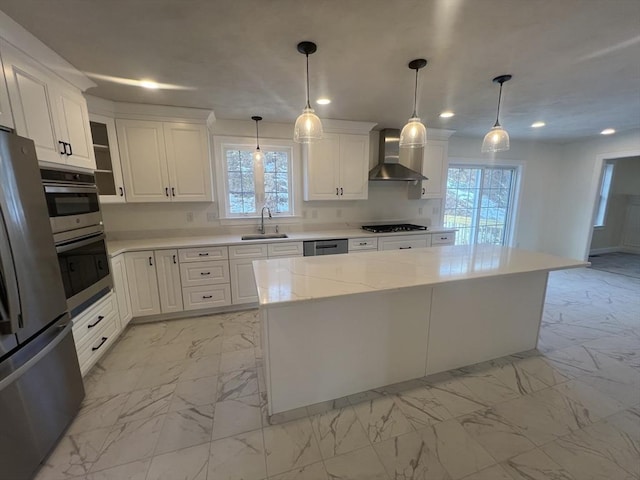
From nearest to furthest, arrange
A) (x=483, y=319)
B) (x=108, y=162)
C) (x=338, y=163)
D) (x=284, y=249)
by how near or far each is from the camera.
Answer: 1. (x=483, y=319)
2. (x=108, y=162)
3. (x=284, y=249)
4. (x=338, y=163)

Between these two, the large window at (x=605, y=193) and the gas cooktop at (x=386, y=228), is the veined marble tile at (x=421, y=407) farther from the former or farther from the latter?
the large window at (x=605, y=193)

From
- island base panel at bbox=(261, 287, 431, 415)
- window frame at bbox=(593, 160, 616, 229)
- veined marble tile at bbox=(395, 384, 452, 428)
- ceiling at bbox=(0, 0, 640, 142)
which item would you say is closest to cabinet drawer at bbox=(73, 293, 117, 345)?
island base panel at bbox=(261, 287, 431, 415)

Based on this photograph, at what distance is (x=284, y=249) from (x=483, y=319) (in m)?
2.24

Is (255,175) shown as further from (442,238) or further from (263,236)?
(442,238)

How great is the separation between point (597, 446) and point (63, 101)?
4.27 meters

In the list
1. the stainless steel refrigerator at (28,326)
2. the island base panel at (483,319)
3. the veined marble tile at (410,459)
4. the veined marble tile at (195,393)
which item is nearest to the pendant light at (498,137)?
the island base panel at (483,319)

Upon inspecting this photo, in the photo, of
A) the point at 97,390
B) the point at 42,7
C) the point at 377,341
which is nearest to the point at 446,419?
the point at 377,341

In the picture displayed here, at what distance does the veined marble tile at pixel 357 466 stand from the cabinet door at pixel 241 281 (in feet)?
6.92

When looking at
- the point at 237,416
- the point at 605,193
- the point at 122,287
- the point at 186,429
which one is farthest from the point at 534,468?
the point at 605,193

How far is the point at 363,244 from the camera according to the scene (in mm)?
3678

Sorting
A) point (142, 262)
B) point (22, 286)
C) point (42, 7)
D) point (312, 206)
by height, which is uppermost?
point (42, 7)

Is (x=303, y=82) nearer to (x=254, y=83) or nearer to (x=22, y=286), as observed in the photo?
(x=254, y=83)

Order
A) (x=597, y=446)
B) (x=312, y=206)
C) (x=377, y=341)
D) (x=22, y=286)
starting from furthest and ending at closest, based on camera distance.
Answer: (x=312, y=206)
(x=377, y=341)
(x=597, y=446)
(x=22, y=286)

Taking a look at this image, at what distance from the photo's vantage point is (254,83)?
232 centimetres
